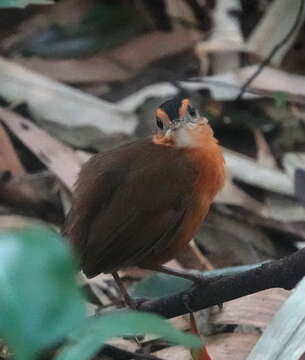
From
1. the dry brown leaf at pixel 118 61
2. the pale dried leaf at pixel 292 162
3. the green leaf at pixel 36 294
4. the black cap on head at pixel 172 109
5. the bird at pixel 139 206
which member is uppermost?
the green leaf at pixel 36 294

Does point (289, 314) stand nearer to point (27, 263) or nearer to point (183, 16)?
point (27, 263)

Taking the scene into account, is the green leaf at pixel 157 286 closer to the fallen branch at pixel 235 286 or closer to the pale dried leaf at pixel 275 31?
the fallen branch at pixel 235 286

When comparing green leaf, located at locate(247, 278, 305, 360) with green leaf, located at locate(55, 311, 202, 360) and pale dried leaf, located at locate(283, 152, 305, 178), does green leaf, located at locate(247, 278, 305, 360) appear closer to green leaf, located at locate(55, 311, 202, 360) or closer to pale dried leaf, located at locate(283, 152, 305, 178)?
green leaf, located at locate(55, 311, 202, 360)

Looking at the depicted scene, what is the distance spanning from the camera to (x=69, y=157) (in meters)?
4.50

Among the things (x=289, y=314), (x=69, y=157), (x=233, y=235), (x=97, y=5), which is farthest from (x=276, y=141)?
(x=289, y=314)

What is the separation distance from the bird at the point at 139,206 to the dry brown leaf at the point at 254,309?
304 millimetres

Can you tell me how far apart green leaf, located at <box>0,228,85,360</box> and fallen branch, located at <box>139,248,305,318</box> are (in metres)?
1.29

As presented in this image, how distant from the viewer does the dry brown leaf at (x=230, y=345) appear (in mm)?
3176

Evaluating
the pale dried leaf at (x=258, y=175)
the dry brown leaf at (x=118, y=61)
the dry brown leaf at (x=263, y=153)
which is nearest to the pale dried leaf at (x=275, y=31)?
the dry brown leaf at (x=118, y=61)

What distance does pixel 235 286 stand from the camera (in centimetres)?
249

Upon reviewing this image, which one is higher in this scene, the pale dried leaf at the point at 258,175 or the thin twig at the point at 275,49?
the thin twig at the point at 275,49

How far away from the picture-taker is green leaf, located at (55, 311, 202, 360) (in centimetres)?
115

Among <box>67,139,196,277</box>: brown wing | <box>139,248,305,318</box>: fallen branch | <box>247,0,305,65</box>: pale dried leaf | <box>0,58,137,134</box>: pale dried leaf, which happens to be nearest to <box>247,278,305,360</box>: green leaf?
<box>139,248,305,318</box>: fallen branch

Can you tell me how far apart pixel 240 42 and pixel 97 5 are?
0.84 m
